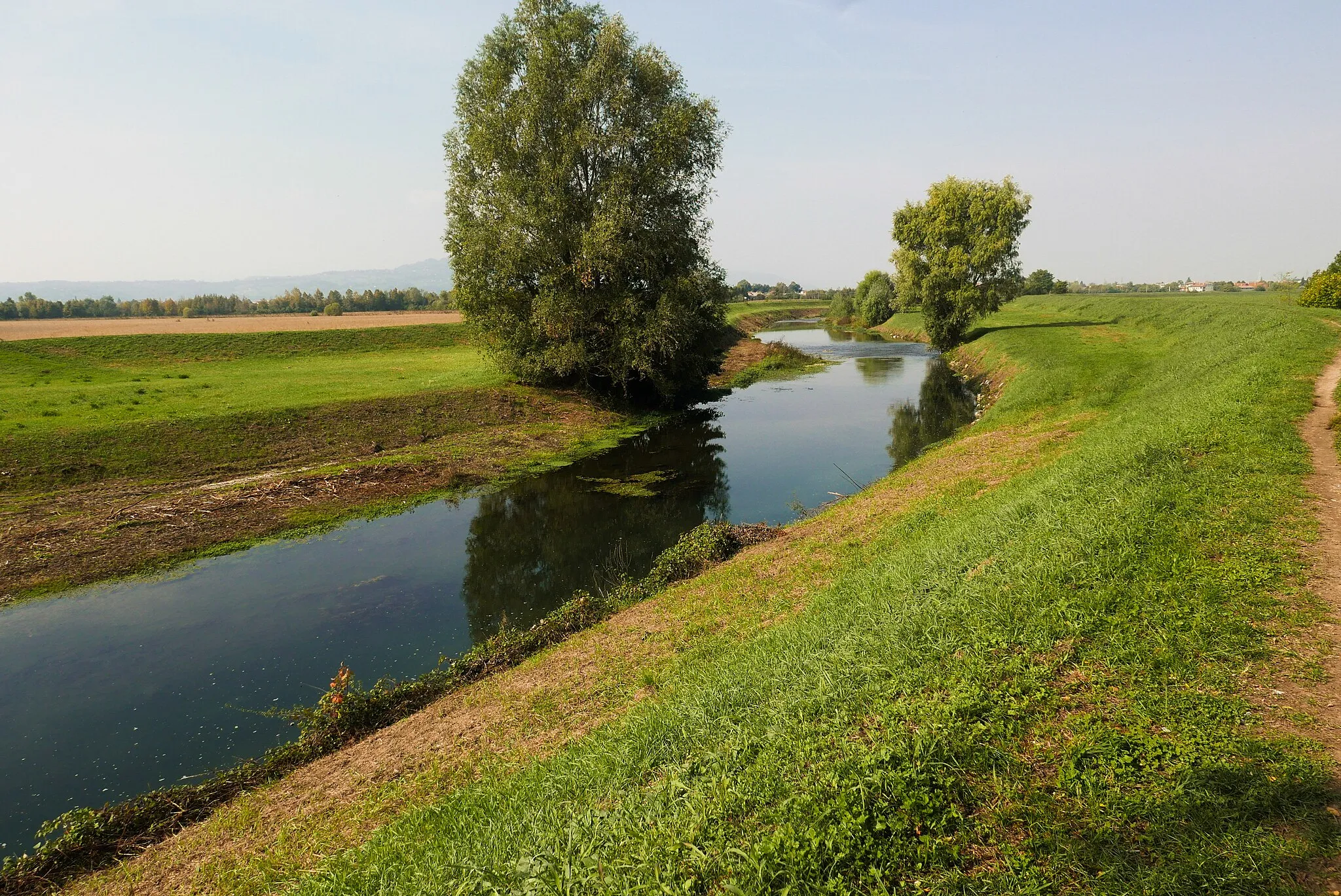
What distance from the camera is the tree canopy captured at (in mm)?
51688

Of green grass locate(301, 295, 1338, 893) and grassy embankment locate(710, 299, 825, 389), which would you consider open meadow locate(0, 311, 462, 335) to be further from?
green grass locate(301, 295, 1338, 893)

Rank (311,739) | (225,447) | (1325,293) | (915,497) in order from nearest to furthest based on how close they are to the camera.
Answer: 1. (311,739)
2. (915,497)
3. (225,447)
4. (1325,293)

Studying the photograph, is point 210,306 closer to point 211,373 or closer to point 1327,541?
point 211,373

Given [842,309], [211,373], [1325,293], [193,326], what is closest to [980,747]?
[211,373]

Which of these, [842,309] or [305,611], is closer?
[305,611]

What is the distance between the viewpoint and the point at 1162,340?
3775 centimetres

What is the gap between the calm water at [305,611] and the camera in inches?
375

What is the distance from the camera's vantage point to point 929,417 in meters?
32.0

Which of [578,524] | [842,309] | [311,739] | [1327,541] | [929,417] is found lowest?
[311,739]

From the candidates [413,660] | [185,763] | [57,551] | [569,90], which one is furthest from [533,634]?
[569,90]

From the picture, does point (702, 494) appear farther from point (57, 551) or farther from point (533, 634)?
point (57, 551)

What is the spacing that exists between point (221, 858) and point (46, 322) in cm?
7566

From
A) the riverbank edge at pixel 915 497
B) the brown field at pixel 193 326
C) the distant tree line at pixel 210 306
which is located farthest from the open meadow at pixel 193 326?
the riverbank edge at pixel 915 497

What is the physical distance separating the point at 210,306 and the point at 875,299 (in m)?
109
